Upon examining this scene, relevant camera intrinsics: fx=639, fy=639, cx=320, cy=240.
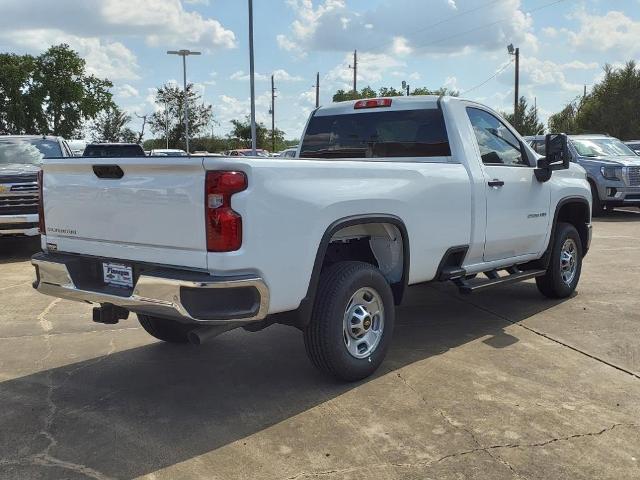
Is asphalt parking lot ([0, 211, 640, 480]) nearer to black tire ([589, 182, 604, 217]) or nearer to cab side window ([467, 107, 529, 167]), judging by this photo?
cab side window ([467, 107, 529, 167])

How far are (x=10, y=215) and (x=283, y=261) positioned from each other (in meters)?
7.57

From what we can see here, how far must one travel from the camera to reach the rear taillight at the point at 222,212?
3406 mm

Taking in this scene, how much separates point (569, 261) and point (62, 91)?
4024cm

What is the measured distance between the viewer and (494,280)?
5613mm

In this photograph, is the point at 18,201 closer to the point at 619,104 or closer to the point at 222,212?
the point at 222,212

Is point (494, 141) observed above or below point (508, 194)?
above

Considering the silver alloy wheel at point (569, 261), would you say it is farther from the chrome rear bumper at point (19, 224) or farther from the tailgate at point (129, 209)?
the chrome rear bumper at point (19, 224)

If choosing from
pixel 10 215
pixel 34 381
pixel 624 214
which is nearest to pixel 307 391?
pixel 34 381

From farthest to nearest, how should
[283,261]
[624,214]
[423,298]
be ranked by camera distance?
[624,214] → [423,298] → [283,261]

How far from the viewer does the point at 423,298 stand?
7004mm

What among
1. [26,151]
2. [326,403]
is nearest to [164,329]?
[326,403]

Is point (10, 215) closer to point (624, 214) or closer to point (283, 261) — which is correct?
point (283, 261)

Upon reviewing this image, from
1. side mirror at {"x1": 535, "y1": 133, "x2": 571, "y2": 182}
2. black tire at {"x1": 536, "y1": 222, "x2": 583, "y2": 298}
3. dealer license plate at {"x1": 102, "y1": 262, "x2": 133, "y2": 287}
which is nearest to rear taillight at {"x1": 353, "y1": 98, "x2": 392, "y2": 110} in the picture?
side mirror at {"x1": 535, "y1": 133, "x2": 571, "y2": 182}

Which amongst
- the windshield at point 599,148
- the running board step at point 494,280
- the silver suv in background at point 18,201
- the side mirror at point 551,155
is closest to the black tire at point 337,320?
the running board step at point 494,280
